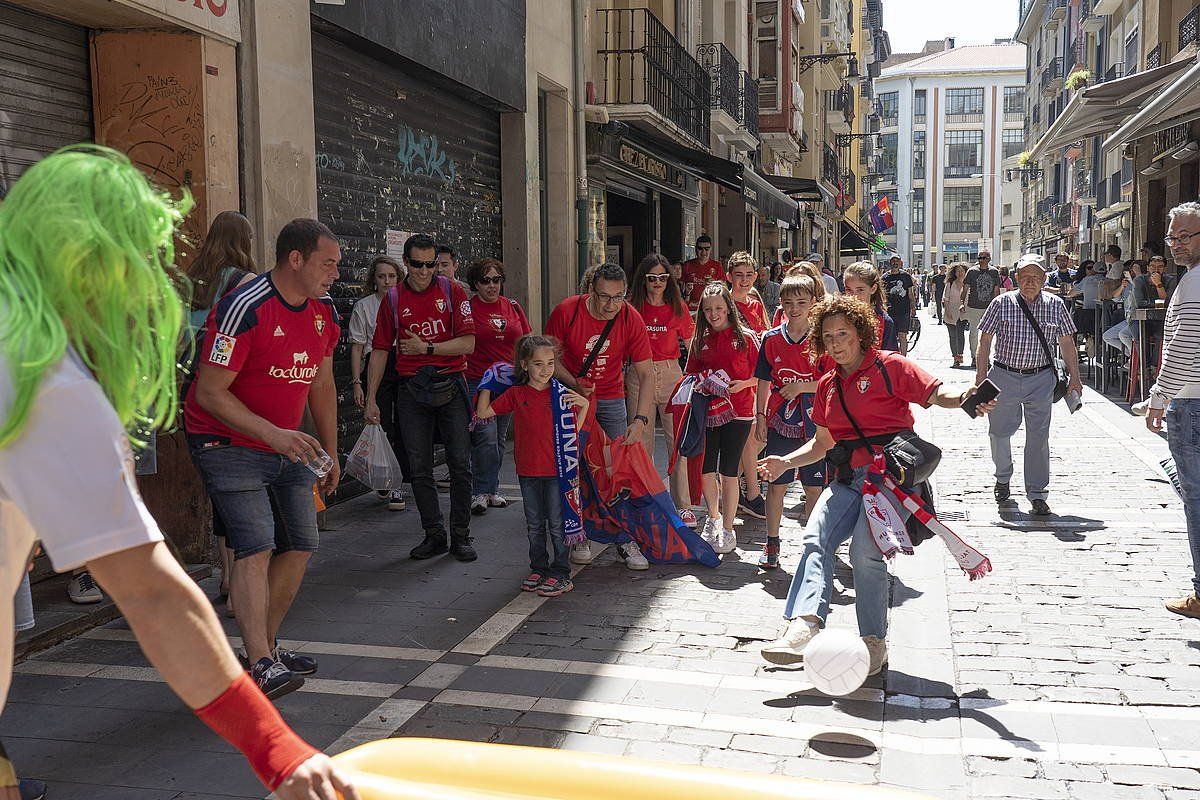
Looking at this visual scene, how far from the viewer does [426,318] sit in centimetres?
732

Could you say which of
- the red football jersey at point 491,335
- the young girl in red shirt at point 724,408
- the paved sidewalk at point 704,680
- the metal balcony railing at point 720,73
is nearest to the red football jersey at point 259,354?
the paved sidewalk at point 704,680

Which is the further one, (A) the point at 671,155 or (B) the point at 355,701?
(A) the point at 671,155

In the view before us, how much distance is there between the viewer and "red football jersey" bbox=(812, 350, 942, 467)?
4.90m

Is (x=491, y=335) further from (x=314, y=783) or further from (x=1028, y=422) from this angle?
(x=314, y=783)

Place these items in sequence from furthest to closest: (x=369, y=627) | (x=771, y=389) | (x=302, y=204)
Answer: (x=302, y=204) → (x=771, y=389) → (x=369, y=627)

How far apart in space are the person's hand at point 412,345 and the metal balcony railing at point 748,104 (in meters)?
17.9

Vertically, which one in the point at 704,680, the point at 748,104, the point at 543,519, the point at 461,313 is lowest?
the point at 704,680

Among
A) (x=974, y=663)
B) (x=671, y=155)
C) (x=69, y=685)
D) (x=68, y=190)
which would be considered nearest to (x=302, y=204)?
(x=69, y=685)

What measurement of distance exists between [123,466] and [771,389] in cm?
567

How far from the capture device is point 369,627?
568 centimetres

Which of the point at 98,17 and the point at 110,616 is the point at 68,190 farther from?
the point at 98,17

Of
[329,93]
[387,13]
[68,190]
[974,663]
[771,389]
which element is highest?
[387,13]

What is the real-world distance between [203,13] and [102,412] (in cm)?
598

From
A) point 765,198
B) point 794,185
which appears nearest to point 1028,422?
point 765,198
